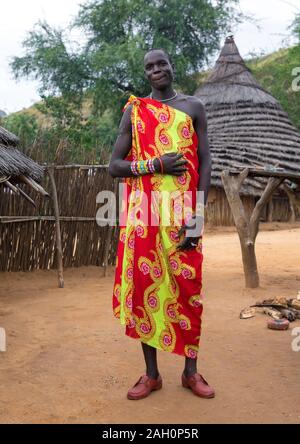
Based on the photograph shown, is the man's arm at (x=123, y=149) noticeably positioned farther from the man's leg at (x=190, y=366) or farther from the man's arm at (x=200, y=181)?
the man's leg at (x=190, y=366)

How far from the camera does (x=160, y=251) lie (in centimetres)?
249

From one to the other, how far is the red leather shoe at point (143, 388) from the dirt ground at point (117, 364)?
36mm

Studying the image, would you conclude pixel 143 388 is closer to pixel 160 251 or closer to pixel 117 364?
pixel 117 364

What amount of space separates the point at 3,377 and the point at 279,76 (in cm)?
1701

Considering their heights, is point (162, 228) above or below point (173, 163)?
below

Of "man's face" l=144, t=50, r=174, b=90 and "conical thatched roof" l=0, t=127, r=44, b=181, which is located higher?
"man's face" l=144, t=50, r=174, b=90

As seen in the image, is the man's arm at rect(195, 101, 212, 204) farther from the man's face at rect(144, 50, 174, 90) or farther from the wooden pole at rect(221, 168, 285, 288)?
the wooden pole at rect(221, 168, 285, 288)

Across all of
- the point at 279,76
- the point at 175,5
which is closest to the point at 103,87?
the point at 175,5

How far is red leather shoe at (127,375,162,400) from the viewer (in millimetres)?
2531

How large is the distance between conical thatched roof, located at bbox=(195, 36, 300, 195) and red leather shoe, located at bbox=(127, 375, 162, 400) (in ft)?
31.5

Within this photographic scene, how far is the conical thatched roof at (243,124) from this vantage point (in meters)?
12.6

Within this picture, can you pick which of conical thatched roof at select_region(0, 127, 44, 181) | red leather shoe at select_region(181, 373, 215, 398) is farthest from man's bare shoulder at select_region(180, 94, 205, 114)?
conical thatched roof at select_region(0, 127, 44, 181)

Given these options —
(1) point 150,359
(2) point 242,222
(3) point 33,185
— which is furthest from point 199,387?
(2) point 242,222

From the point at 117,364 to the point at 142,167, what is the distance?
1.35 metres
